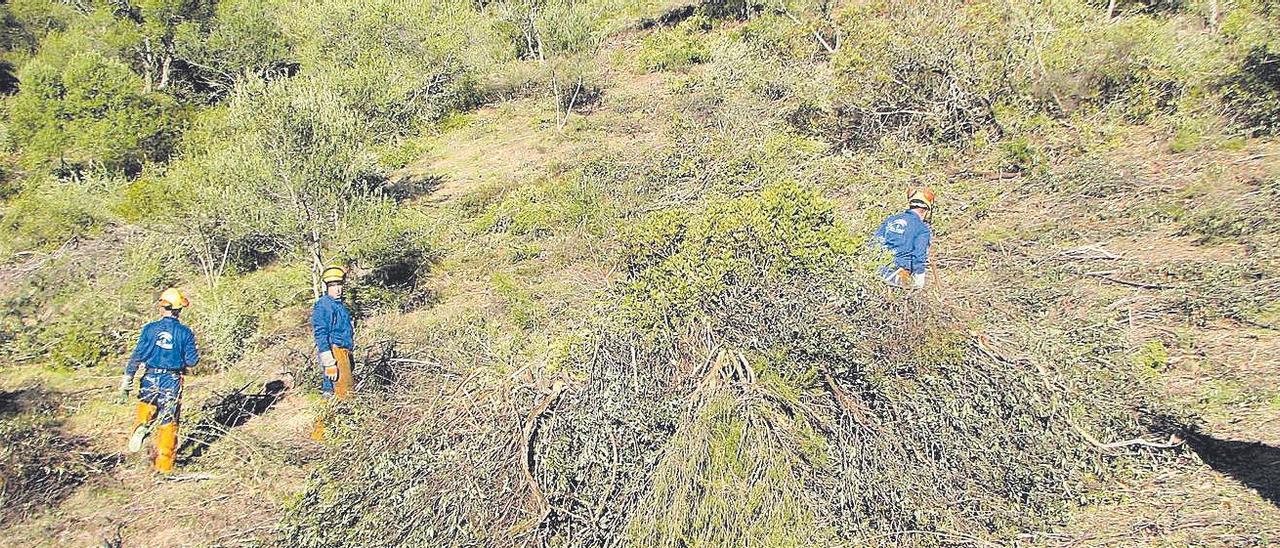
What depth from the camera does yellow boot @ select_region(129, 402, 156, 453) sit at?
6715mm

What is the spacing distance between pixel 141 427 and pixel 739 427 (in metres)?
5.18

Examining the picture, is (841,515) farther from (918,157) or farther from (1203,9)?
(1203,9)

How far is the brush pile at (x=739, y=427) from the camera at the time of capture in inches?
164

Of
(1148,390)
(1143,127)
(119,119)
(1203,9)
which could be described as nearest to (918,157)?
(1143,127)

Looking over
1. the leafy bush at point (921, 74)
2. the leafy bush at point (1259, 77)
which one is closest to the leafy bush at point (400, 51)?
the leafy bush at point (921, 74)

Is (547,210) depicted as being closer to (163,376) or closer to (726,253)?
(163,376)

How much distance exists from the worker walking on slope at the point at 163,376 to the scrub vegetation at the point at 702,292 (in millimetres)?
304

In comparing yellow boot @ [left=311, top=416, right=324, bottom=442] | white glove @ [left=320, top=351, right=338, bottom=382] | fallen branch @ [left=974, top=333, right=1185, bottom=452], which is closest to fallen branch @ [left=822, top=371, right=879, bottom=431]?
fallen branch @ [left=974, top=333, right=1185, bottom=452]

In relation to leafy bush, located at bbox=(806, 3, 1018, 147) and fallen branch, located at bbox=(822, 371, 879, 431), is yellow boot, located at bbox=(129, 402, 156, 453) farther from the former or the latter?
leafy bush, located at bbox=(806, 3, 1018, 147)

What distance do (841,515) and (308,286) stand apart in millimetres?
9214

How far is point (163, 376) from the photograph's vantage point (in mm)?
6777

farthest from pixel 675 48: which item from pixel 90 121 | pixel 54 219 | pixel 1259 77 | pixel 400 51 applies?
pixel 90 121

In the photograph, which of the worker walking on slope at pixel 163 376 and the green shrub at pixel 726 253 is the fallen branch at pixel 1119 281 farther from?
the worker walking on slope at pixel 163 376

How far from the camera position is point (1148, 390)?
5672 millimetres
